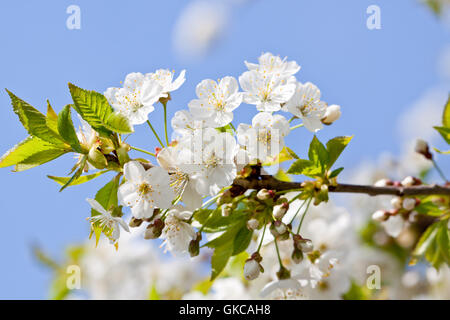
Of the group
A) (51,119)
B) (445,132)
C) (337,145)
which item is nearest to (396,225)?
(445,132)

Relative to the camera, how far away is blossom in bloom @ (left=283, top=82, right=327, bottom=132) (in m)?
1.58

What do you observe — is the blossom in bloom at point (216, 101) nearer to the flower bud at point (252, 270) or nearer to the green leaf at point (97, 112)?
the green leaf at point (97, 112)

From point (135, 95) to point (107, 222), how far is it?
0.40 meters

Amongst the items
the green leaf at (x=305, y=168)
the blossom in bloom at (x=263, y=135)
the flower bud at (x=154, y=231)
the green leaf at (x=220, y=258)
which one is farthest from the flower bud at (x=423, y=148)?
the flower bud at (x=154, y=231)

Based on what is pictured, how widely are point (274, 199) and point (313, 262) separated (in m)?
0.51

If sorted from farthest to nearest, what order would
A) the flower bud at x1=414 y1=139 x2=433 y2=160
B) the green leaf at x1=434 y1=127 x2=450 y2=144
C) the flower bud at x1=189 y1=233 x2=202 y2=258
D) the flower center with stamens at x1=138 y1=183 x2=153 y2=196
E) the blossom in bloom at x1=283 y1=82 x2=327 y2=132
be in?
the flower bud at x1=414 y1=139 x2=433 y2=160 < the green leaf at x1=434 y1=127 x2=450 y2=144 < the blossom in bloom at x1=283 y1=82 x2=327 y2=132 < the flower bud at x1=189 y1=233 x2=202 y2=258 < the flower center with stamens at x1=138 y1=183 x2=153 y2=196

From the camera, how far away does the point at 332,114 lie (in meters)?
1.65

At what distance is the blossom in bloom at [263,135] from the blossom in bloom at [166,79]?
0.27m

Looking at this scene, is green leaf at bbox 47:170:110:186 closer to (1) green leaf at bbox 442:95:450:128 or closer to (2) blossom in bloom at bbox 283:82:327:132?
(2) blossom in bloom at bbox 283:82:327:132

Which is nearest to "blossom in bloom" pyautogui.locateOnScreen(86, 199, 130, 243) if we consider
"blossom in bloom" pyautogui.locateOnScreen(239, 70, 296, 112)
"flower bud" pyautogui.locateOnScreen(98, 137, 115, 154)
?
"flower bud" pyautogui.locateOnScreen(98, 137, 115, 154)

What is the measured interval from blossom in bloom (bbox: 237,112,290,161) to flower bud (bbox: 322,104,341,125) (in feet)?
0.83

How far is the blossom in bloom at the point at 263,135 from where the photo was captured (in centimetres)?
142

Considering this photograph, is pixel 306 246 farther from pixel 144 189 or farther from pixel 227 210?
pixel 144 189
